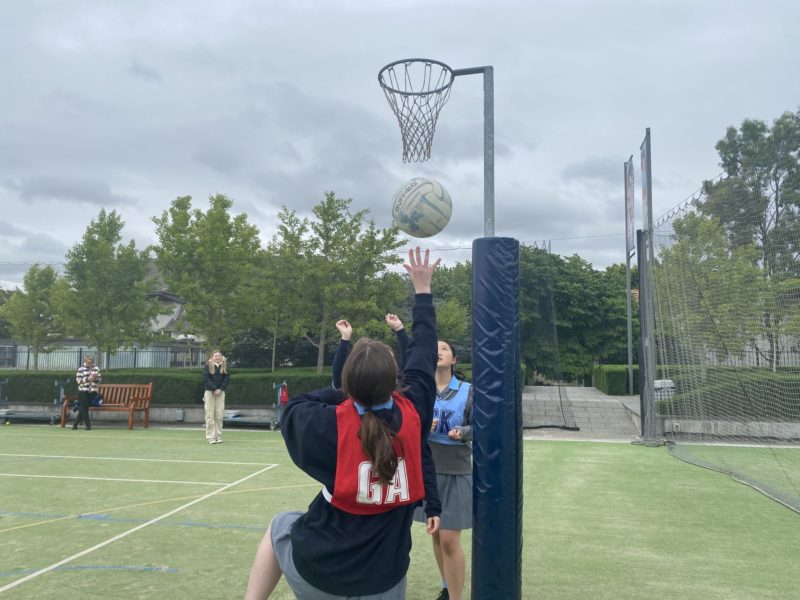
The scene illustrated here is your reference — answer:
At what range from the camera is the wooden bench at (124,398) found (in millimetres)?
14773

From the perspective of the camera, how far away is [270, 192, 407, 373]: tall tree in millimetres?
15586

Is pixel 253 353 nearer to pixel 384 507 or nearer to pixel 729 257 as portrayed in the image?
pixel 729 257

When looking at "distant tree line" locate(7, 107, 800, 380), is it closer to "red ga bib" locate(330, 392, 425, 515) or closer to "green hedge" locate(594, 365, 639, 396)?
"green hedge" locate(594, 365, 639, 396)

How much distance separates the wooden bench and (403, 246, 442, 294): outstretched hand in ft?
43.8

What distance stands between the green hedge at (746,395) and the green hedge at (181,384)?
26.0ft

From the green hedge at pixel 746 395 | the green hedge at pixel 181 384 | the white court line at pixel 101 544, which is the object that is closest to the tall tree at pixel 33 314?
the green hedge at pixel 181 384

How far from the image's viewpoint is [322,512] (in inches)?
90.5

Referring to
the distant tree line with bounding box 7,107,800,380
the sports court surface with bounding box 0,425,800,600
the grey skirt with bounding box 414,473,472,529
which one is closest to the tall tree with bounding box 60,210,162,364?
the distant tree line with bounding box 7,107,800,380

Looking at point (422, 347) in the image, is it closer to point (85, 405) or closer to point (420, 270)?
point (420, 270)

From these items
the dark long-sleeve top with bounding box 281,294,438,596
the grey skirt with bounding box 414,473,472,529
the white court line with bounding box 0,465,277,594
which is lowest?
the white court line with bounding box 0,465,277,594

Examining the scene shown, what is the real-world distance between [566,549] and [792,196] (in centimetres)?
495

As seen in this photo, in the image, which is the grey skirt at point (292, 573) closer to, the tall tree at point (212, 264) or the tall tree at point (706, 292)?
the tall tree at point (706, 292)

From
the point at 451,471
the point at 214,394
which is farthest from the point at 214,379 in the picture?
the point at 451,471

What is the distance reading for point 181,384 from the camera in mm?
15711
